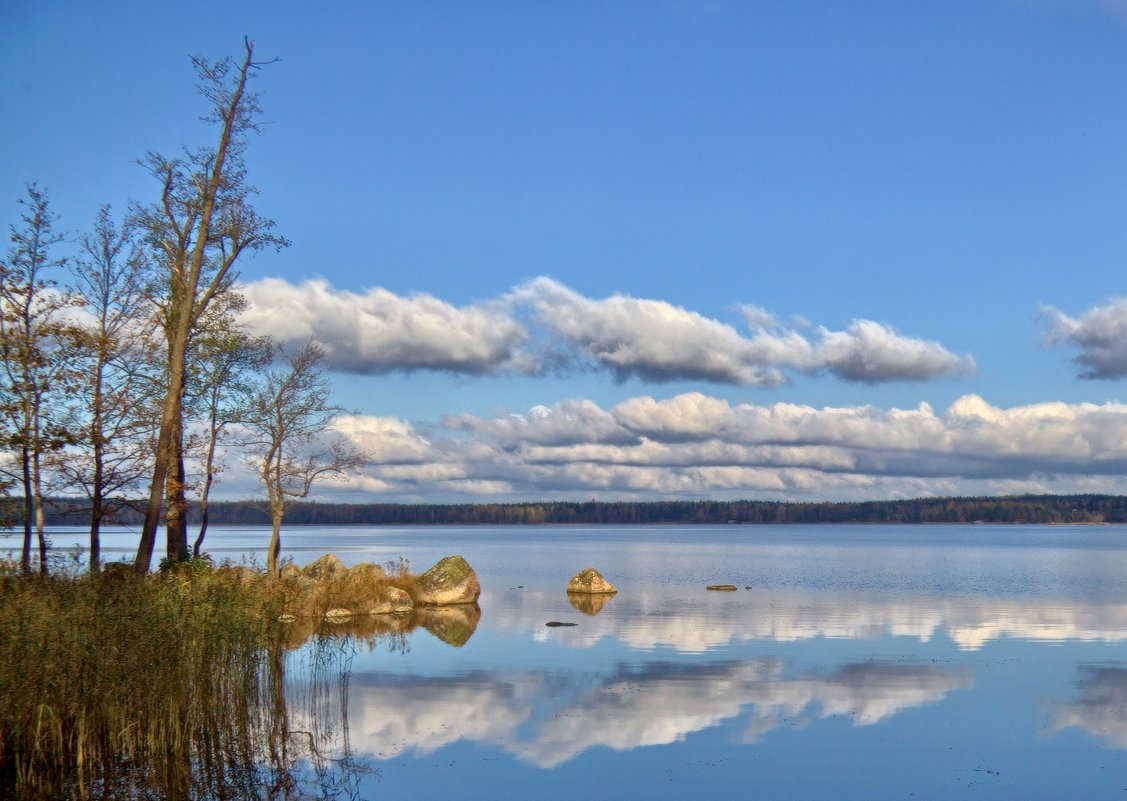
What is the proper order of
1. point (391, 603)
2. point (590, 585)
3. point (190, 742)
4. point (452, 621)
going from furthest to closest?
point (590, 585) → point (391, 603) → point (452, 621) → point (190, 742)

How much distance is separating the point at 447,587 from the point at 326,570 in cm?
545

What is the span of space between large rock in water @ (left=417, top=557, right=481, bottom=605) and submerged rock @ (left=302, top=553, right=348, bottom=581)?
3.63 meters

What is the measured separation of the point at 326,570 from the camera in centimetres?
4509

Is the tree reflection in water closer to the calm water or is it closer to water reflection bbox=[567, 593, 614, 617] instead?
the calm water

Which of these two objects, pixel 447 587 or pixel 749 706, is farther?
pixel 447 587

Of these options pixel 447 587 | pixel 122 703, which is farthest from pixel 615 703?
pixel 447 587

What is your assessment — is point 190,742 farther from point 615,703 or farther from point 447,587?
point 447,587

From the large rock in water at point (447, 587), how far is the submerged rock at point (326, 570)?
3.63m

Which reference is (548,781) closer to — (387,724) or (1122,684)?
(387,724)

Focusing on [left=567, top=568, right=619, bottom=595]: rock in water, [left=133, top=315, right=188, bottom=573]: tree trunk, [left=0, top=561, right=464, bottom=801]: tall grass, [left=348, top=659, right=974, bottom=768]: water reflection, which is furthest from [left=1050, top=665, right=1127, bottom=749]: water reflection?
[left=567, top=568, right=619, bottom=595]: rock in water

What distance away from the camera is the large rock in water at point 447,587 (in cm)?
4500

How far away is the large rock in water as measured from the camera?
148 feet

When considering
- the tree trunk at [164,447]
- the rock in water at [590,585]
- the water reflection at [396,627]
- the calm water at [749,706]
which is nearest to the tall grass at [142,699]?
the calm water at [749,706]

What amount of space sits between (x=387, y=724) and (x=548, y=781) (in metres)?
4.58
